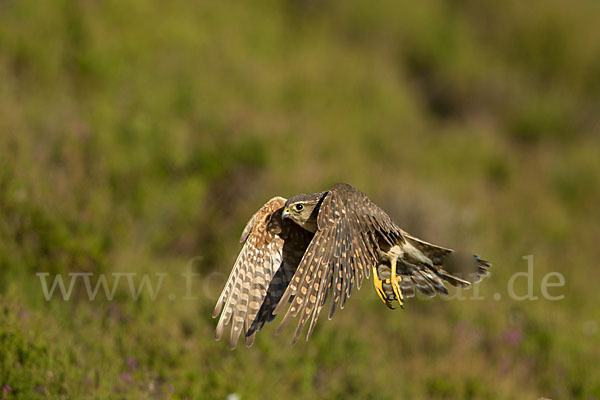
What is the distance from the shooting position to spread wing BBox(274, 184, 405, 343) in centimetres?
344

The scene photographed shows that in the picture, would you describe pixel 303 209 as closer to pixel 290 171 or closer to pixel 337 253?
pixel 337 253

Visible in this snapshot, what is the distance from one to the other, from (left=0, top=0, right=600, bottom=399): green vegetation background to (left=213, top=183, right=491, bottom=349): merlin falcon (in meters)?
1.11

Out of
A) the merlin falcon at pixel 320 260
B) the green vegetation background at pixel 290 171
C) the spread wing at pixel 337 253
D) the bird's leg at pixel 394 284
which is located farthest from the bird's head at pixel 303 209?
the green vegetation background at pixel 290 171

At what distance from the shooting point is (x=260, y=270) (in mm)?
4215

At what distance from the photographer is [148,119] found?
8625mm

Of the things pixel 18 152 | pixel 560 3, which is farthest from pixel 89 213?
pixel 560 3

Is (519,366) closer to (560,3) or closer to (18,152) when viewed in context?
(18,152)

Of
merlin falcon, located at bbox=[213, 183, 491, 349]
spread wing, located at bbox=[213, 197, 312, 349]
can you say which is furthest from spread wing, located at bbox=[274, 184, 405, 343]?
spread wing, located at bbox=[213, 197, 312, 349]

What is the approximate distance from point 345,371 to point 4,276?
3.07 metres

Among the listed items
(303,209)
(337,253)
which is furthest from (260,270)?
(337,253)

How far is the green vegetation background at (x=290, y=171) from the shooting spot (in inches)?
213

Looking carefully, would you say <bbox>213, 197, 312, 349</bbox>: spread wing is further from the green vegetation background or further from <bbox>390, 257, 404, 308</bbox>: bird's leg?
the green vegetation background

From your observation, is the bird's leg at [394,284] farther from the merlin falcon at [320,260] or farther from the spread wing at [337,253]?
the spread wing at [337,253]

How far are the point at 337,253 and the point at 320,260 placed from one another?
0.13m
